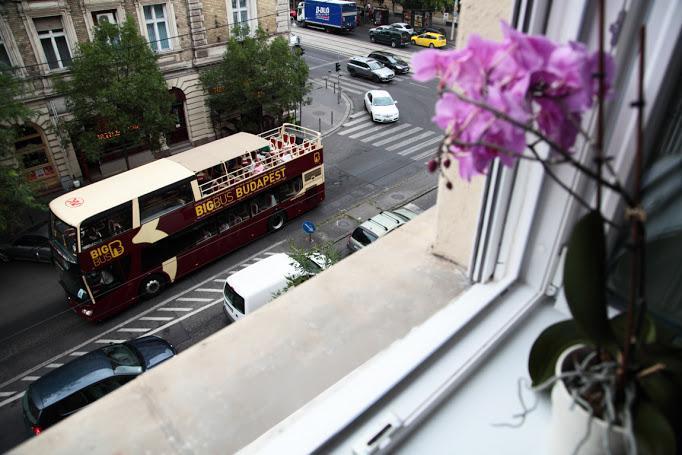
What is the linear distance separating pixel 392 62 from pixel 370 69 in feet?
4.05

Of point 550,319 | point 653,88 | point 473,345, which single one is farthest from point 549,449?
point 653,88

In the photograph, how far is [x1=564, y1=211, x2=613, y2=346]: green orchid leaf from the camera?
878 mm

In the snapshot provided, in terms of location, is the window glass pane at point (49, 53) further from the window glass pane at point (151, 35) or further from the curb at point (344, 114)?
the curb at point (344, 114)

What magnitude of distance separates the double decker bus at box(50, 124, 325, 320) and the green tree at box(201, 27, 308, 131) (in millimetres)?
2926

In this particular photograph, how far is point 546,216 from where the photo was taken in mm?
1747

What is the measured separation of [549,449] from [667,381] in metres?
0.33

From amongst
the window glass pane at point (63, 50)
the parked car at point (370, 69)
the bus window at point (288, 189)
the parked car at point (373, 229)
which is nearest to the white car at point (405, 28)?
the parked car at point (370, 69)

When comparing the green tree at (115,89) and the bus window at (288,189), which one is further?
the bus window at (288,189)

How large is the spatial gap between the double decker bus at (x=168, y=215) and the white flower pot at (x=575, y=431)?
8.04 metres

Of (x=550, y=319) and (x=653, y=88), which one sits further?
(x=550, y=319)

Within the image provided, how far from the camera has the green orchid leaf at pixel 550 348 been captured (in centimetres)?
131

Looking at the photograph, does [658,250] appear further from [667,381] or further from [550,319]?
[667,381]

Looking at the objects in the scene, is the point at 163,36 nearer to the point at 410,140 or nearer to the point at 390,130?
the point at 390,130

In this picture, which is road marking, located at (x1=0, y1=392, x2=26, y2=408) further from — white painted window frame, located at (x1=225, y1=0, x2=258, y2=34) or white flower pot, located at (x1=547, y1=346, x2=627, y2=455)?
white painted window frame, located at (x1=225, y1=0, x2=258, y2=34)
